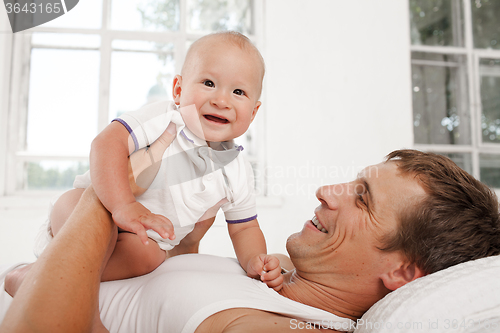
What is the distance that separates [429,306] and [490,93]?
339 centimetres

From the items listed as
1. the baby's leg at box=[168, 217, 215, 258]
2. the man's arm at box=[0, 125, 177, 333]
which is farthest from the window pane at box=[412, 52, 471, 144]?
the man's arm at box=[0, 125, 177, 333]

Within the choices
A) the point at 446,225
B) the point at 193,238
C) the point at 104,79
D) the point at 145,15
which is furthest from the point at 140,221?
the point at 145,15

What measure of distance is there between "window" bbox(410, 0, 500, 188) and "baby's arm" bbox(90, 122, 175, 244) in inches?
117

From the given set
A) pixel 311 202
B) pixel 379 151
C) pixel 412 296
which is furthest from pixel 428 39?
pixel 412 296

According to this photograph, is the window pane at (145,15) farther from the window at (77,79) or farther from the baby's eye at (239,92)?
the baby's eye at (239,92)

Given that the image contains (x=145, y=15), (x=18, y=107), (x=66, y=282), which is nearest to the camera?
(x=66, y=282)

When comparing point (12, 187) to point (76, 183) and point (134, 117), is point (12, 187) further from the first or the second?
point (134, 117)

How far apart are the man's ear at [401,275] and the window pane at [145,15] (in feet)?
8.28

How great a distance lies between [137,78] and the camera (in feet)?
8.57

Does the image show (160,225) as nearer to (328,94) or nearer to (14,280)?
(14,280)

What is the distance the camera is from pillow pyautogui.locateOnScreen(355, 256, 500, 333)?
2.13ft

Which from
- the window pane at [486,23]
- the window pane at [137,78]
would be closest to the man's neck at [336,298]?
the window pane at [137,78]

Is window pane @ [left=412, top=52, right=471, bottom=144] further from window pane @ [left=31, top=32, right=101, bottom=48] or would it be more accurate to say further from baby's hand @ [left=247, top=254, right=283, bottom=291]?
window pane @ [left=31, top=32, right=101, bottom=48]

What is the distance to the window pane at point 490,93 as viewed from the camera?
319 cm
